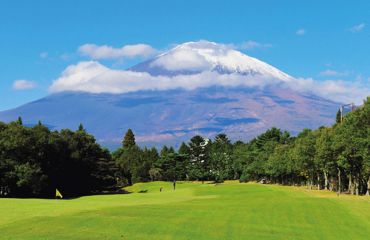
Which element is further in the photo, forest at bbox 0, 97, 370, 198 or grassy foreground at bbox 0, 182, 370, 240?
forest at bbox 0, 97, 370, 198

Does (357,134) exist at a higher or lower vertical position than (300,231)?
higher

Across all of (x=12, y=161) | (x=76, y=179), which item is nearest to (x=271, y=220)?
(x=12, y=161)

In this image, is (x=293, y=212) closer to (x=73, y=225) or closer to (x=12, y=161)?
(x=73, y=225)

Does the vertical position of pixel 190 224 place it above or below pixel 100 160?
below

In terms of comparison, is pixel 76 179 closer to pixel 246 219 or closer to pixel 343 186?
pixel 343 186

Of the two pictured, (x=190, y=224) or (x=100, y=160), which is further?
(x=100, y=160)

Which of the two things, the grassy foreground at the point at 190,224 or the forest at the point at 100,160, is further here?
the forest at the point at 100,160

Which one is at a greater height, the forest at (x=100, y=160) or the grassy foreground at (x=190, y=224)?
the forest at (x=100, y=160)

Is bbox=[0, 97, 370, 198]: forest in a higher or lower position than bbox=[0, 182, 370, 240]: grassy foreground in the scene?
higher

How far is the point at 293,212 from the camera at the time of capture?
51219 mm

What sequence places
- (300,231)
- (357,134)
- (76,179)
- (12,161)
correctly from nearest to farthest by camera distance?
(300,231) → (357,134) → (12,161) → (76,179)

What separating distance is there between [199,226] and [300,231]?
735 cm

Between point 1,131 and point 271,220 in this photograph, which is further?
point 1,131

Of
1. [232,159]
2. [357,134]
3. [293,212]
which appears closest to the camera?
[293,212]
